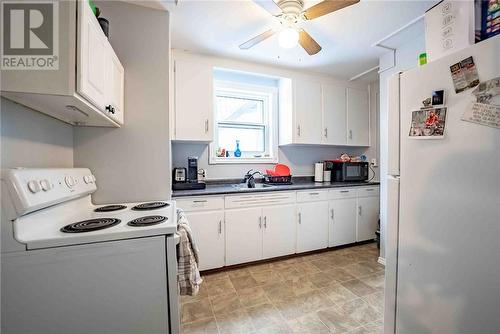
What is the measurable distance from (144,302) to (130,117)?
4.17ft

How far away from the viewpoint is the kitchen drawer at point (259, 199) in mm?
2277

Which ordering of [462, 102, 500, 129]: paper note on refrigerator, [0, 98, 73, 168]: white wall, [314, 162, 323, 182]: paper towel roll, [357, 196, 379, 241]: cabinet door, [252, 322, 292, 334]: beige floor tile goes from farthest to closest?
[314, 162, 323, 182]: paper towel roll, [357, 196, 379, 241]: cabinet door, [252, 322, 292, 334]: beige floor tile, [0, 98, 73, 168]: white wall, [462, 102, 500, 129]: paper note on refrigerator

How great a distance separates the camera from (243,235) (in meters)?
2.32

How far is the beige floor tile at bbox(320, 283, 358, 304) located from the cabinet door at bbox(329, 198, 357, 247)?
855mm

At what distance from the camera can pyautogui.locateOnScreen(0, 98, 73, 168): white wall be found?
90 centimetres

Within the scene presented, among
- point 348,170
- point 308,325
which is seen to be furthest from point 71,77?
point 348,170

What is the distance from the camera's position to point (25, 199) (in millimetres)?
797

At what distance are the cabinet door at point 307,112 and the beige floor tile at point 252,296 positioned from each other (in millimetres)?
1891

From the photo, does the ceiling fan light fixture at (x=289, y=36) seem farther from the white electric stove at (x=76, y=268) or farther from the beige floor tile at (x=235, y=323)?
the beige floor tile at (x=235, y=323)

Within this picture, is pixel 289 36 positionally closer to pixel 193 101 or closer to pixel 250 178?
pixel 193 101

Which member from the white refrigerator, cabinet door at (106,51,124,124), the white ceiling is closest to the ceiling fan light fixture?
the white ceiling

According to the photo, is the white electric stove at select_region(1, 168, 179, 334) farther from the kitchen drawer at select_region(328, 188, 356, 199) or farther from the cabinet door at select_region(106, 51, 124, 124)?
the kitchen drawer at select_region(328, 188, 356, 199)

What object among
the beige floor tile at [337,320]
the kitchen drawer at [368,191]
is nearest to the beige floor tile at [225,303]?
the beige floor tile at [337,320]

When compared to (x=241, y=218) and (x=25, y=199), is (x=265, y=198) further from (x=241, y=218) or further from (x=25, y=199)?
(x=25, y=199)
